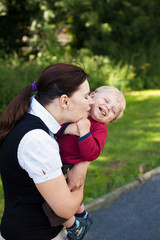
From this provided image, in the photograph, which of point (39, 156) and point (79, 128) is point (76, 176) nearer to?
point (79, 128)

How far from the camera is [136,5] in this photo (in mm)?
14898

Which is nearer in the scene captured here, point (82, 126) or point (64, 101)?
point (64, 101)

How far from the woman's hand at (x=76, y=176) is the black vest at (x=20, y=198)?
0.22m

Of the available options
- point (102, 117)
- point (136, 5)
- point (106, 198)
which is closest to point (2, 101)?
point (106, 198)

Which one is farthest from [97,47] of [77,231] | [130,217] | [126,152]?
[77,231]

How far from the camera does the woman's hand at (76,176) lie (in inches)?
74.3

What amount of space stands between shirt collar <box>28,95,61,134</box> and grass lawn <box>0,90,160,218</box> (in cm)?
283

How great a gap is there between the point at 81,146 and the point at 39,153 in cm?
45

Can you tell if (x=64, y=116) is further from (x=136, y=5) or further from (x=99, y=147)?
(x=136, y=5)

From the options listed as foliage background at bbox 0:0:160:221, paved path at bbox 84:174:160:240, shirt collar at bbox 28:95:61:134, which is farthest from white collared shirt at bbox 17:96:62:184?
foliage background at bbox 0:0:160:221

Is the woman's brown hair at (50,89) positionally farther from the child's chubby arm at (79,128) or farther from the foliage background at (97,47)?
the foliage background at (97,47)

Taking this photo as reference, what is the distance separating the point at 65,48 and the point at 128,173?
10022 mm

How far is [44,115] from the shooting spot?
1700 mm

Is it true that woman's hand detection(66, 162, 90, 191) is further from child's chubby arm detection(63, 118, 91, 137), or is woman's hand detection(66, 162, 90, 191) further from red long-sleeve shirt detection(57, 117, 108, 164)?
child's chubby arm detection(63, 118, 91, 137)
